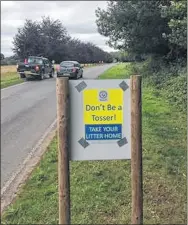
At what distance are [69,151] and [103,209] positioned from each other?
1.51m

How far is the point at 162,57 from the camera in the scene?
24.7 meters

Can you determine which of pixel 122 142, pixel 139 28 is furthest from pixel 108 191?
pixel 139 28

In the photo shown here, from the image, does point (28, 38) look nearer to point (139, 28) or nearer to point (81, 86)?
point (139, 28)

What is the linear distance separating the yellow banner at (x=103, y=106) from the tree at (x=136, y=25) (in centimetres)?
1773

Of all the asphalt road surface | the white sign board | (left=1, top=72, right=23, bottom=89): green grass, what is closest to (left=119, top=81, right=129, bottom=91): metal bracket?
the white sign board

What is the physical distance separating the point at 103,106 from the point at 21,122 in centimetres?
879

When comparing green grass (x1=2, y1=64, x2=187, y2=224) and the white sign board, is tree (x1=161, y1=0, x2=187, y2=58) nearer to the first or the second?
green grass (x1=2, y1=64, x2=187, y2=224)

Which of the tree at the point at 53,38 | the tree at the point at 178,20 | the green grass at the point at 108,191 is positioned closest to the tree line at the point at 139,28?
the tree at the point at 178,20

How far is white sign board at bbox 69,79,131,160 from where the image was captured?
3.82 m

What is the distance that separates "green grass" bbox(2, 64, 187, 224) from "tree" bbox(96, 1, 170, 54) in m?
14.2

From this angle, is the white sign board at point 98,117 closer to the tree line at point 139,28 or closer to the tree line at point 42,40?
the tree line at point 42,40

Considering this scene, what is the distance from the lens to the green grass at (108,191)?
499 cm

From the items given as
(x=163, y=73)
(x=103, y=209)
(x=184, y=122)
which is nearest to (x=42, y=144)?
(x=184, y=122)

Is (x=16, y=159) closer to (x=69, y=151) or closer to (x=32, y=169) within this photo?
(x=32, y=169)
